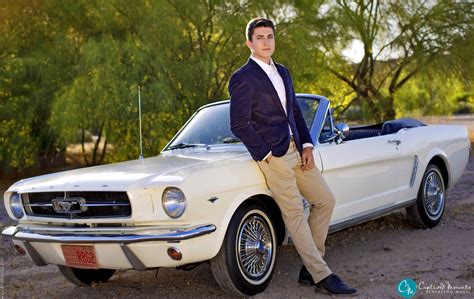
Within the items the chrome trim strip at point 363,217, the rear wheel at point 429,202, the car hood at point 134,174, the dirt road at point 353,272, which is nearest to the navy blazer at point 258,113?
the car hood at point 134,174

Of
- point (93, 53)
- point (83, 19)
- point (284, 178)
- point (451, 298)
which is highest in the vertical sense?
point (83, 19)

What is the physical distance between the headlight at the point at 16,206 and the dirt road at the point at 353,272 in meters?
0.66

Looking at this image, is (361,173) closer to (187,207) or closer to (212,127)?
(212,127)

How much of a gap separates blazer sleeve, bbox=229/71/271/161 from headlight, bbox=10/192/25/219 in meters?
1.78

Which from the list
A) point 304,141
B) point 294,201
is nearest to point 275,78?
point 304,141

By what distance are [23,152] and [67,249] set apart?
11.0m

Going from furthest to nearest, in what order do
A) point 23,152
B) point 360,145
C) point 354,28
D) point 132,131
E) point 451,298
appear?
1. point 354,28
2. point 23,152
3. point 132,131
4. point 360,145
5. point 451,298

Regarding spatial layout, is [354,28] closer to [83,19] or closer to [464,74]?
[464,74]

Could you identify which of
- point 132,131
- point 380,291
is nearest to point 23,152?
point 132,131

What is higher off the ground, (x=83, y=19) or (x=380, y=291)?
(x=83, y=19)

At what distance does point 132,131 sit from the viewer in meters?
13.7

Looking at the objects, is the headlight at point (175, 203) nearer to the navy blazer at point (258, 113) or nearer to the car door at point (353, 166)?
the navy blazer at point (258, 113)

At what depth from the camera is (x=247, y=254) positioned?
4.55 m

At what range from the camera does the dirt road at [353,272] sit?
4738 mm
